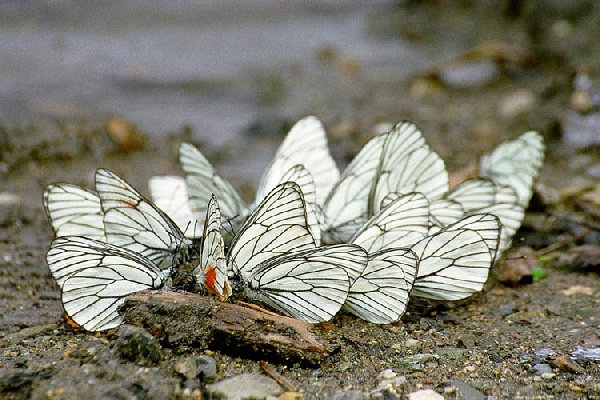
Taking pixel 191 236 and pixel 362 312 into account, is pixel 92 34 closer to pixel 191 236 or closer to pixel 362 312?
pixel 191 236

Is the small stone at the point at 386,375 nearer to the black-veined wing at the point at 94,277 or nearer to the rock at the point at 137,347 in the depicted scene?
the rock at the point at 137,347

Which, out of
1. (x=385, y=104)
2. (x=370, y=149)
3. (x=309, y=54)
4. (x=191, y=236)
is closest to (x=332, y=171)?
(x=370, y=149)

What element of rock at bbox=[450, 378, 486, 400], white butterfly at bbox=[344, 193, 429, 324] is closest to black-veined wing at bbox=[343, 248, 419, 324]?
white butterfly at bbox=[344, 193, 429, 324]

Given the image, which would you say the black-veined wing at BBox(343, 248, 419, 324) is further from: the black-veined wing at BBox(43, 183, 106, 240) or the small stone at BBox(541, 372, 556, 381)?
the black-veined wing at BBox(43, 183, 106, 240)

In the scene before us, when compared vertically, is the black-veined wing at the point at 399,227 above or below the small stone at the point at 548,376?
above

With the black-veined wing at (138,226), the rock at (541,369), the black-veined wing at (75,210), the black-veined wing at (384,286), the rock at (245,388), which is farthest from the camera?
the black-veined wing at (75,210)

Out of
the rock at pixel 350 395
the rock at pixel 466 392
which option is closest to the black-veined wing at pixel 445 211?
the rock at pixel 466 392
